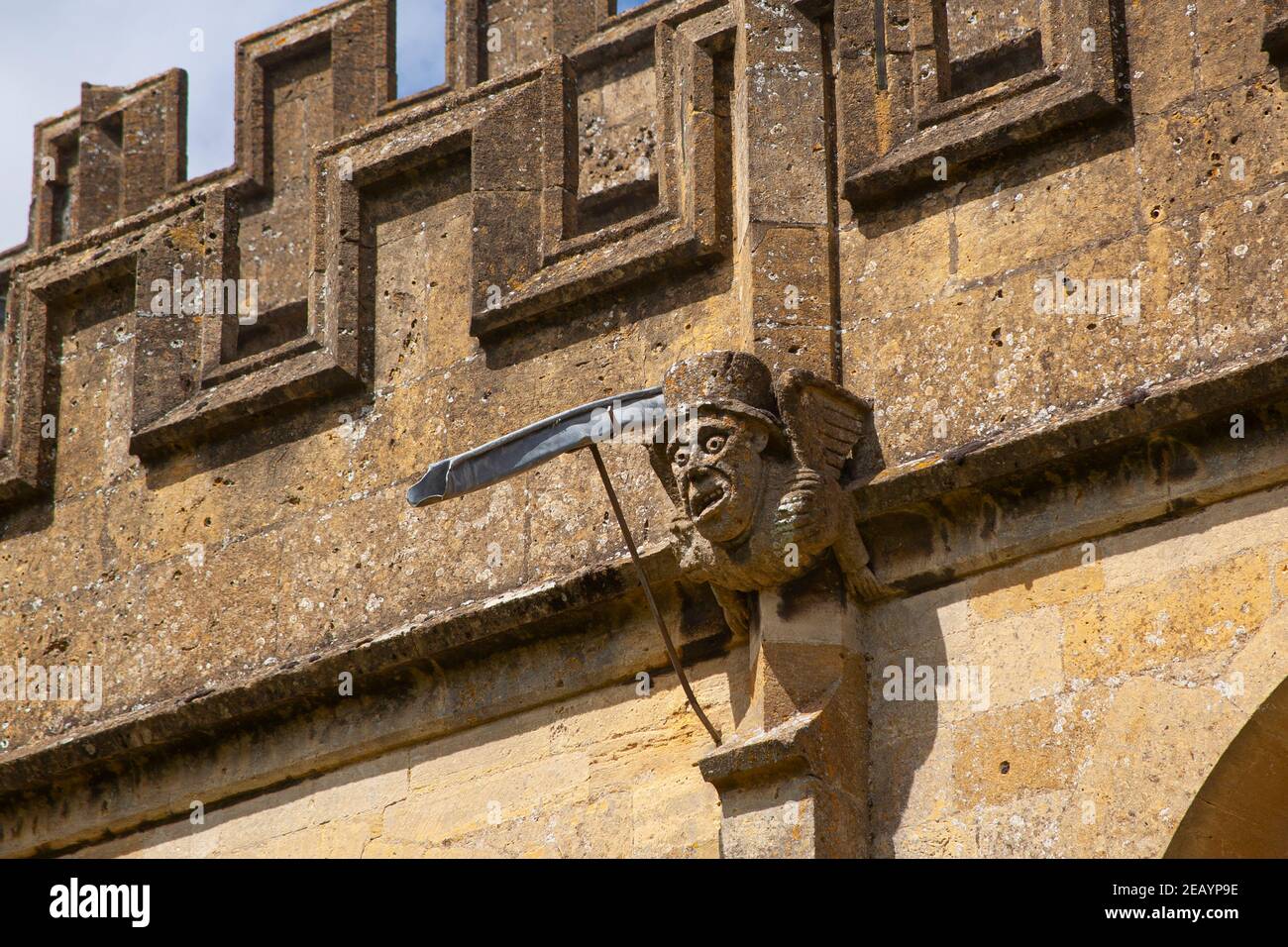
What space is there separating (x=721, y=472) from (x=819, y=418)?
36cm

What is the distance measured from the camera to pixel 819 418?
9.02 m

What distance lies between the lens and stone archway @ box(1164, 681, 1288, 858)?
8.18 metres

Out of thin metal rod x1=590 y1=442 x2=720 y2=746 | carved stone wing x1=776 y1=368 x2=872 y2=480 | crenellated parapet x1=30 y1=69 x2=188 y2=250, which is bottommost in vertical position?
thin metal rod x1=590 y1=442 x2=720 y2=746

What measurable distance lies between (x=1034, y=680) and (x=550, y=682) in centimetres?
165

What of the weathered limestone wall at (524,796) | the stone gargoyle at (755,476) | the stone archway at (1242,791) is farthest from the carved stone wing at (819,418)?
the stone archway at (1242,791)

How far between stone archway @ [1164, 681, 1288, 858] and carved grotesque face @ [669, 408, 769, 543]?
60.6 inches

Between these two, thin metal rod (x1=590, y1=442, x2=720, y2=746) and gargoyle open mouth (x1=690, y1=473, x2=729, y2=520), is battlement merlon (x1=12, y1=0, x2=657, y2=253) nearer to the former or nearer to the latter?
thin metal rod (x1=590, y1=442, x2=720, y2=746)

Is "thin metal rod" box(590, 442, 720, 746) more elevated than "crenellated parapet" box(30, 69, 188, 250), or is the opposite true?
"crenellated parapet" box(30, 69, 188, 250)

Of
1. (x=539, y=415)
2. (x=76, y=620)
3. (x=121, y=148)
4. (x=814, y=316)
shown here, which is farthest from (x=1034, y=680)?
(x=121, y=148)

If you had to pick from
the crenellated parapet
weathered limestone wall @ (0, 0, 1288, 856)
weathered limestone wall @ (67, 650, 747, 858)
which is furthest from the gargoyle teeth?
the crenellated parapet

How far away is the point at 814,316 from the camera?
9.34 m

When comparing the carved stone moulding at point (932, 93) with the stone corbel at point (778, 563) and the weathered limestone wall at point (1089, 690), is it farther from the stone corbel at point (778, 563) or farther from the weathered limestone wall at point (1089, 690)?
the weathered limestone wall at point (1089, 690)

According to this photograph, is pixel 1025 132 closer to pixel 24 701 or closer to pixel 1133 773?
pixel 1133 773

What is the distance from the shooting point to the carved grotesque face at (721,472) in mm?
8852
